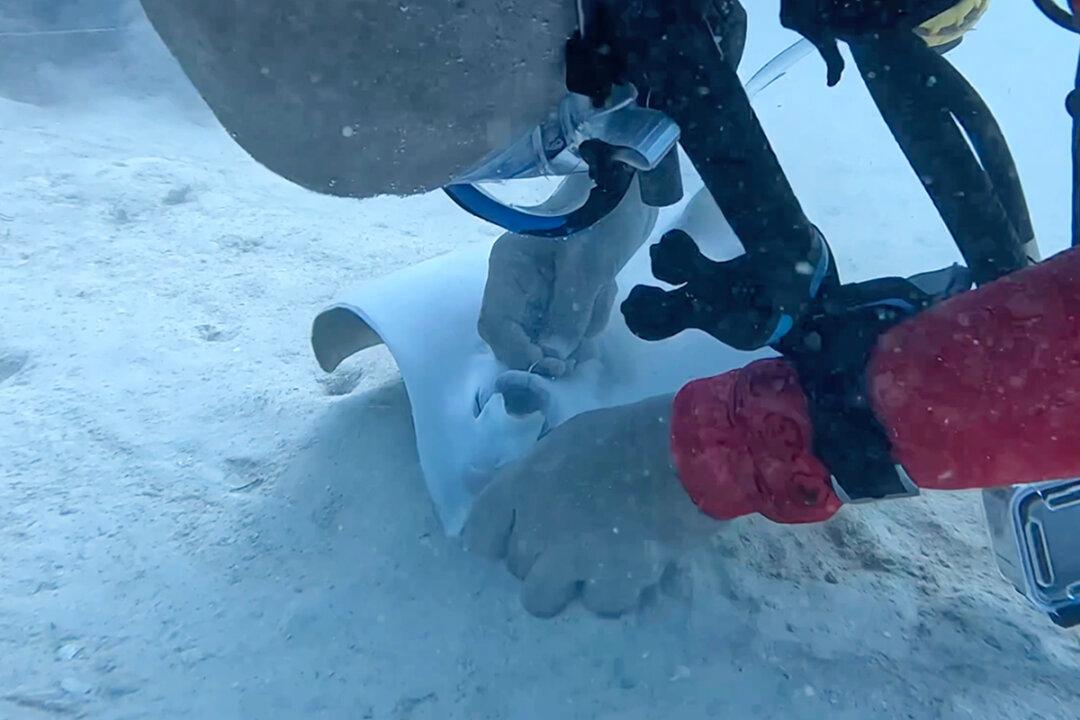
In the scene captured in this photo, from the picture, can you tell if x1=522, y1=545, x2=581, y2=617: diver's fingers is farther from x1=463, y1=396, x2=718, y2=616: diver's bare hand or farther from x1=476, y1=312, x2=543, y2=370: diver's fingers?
x1=476, y1=312, x2=543, y2=370: diver's fingers

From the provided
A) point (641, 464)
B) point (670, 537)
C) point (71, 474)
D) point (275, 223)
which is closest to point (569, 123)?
point (641, 464)

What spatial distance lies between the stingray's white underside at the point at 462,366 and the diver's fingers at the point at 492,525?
8cm

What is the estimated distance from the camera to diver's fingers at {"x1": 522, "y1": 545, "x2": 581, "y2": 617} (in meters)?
1.67

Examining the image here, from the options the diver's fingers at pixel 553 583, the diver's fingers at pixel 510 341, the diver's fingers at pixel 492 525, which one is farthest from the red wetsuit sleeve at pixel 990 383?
the diver's fingers at pixel 510 341

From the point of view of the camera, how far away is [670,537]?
169 centimetres

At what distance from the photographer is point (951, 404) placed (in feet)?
4.08

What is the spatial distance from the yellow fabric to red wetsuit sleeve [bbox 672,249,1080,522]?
41.3 inches

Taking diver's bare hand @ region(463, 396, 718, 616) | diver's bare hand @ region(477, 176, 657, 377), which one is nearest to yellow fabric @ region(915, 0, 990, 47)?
diver's bare hand @ region(477, 176, 657, 377)

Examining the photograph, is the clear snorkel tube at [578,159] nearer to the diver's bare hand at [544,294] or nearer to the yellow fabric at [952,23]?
the diver's bare hand at [544,294]

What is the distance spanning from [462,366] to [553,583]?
75cm

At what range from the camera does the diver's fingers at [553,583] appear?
5.49ft

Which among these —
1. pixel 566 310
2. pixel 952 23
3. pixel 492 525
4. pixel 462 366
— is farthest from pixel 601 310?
pixel 952 23

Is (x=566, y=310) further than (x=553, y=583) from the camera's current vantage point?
Yes

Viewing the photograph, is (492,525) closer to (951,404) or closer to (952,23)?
(951,404)
